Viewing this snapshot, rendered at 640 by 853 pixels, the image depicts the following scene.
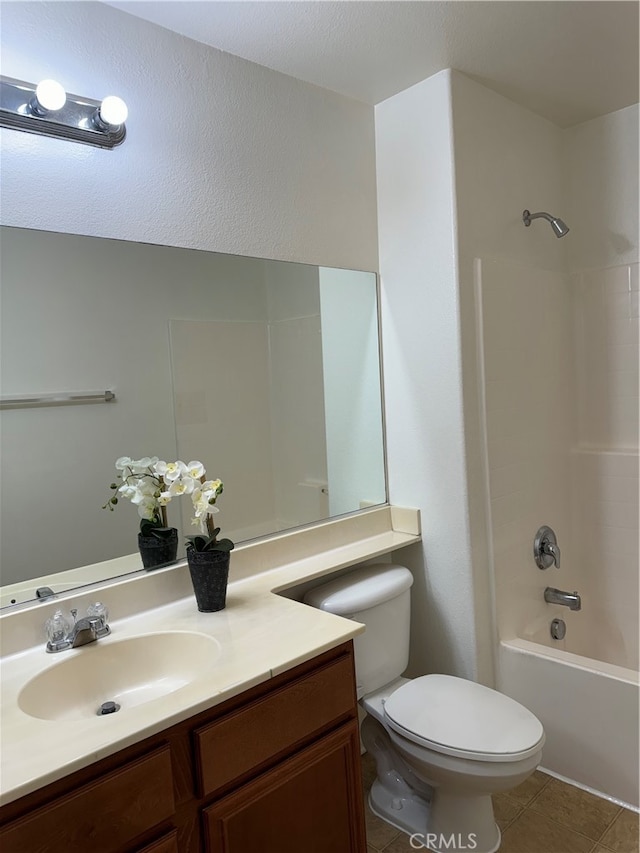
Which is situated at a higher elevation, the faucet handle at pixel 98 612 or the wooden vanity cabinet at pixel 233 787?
the faucet handle at pixel 98 612

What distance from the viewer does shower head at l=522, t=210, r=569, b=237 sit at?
2.21m

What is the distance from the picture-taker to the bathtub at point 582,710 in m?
1.90

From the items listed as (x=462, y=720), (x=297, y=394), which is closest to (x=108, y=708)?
(x=462, y=720)

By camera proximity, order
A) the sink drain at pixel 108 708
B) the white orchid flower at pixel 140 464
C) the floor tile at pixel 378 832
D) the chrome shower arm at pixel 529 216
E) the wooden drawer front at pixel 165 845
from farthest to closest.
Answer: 1. the chrome shower arm at pixel 529 216
2. the floor tile at pixel 378 832
3. the white orchid flower at pixel 140 464
4. the sink drain at pixel 108 708
5. the wooden drawer front at pixel 165 845

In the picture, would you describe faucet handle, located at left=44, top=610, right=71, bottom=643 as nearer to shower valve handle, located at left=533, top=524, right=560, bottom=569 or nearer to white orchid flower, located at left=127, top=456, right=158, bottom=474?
white orchid flower, located at left=127, top=456, right=158, bottom=474

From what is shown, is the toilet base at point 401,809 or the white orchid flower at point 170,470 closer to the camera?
the white orchid flower at point 170,470

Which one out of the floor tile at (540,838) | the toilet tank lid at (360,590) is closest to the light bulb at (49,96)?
the toilet tank lid at (360,590)

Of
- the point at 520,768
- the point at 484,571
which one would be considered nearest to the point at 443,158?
the point at 484,571

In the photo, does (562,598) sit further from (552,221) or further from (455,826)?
(552,221)

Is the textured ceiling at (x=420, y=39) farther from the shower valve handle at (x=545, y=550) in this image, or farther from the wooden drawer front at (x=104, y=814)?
the wooden drawer front at (x=104, y=814)

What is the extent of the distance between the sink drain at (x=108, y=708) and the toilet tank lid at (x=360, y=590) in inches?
26.9

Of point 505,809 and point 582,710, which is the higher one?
point 582,710

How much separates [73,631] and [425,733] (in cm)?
98

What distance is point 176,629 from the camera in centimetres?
151
